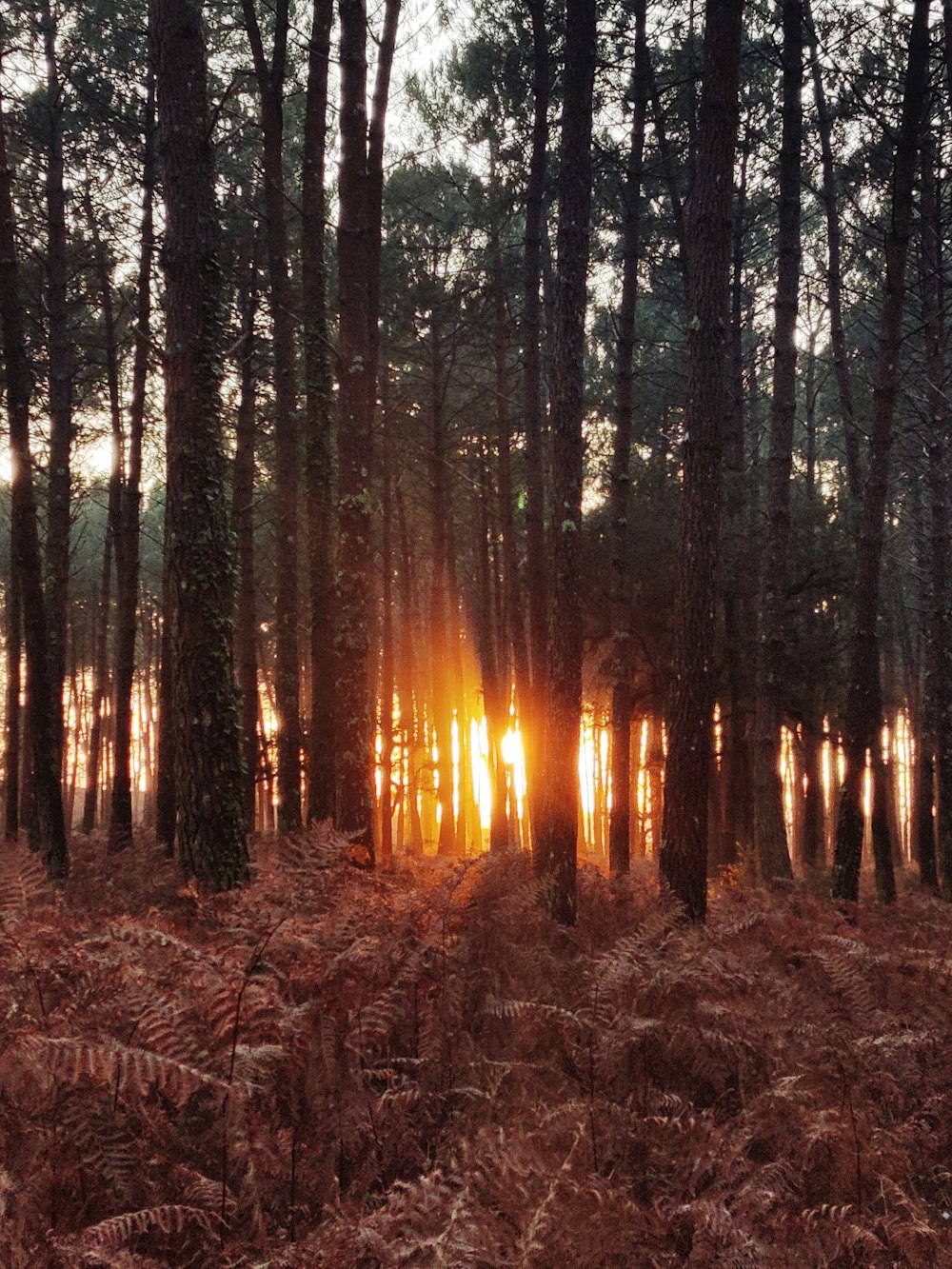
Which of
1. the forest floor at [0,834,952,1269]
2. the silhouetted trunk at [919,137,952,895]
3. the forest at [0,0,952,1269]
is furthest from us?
the silhouetted trunk at [919,137,952,895]

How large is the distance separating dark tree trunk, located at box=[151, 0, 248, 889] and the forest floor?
1865 mm

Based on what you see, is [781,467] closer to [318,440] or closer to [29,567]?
[318,440]

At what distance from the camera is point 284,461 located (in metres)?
12.5

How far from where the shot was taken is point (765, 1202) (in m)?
2.81

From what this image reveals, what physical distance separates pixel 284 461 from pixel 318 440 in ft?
7.27

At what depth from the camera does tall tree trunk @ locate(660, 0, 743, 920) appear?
7414mm

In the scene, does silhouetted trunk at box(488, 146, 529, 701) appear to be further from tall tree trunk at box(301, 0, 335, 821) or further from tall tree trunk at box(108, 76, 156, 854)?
tall tree trunk at box(108, 76, 156, 854)

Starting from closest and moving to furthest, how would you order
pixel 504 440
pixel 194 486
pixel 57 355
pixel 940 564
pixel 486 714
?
1. pixel 194 486
2. pixel 940 564
3. pixel 57 355
4. pixel 504 440
5. pixel 486 714

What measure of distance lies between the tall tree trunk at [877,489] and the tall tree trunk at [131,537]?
10315mm

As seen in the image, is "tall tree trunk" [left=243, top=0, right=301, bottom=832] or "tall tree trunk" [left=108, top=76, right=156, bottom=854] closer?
"tall tree trunk" [left=243, top=0, right=301, bottom=832]

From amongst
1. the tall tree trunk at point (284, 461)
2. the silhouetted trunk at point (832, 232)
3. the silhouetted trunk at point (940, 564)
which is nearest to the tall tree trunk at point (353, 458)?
the tall tree trunk at point (284, 461)

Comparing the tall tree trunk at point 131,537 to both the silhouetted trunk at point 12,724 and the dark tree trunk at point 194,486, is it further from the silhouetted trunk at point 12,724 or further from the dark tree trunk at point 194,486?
the dark tree trunk at point 194,486

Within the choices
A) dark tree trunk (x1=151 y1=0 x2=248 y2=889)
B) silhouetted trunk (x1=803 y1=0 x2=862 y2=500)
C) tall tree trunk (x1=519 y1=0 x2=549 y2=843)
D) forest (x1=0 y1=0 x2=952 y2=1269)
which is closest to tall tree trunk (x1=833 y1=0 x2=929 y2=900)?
forest (x1=0 y1=0 x2=952 y2=1269)

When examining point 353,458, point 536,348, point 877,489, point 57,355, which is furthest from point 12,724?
point 877,489
